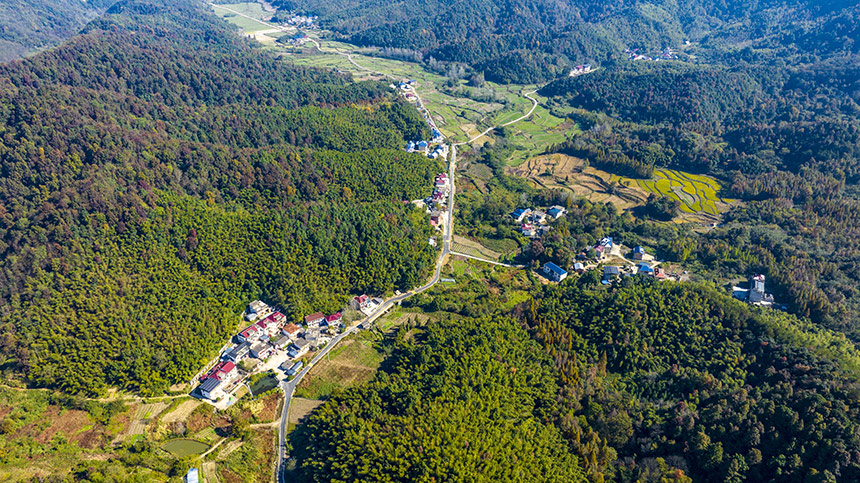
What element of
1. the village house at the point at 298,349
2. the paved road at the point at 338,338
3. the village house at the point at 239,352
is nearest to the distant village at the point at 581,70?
the paved road at the point at 338,338

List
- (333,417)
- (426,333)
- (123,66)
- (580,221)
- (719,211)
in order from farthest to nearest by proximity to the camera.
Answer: (123,66) → (719,211) → (580,221) → (426,333) → (333,417)

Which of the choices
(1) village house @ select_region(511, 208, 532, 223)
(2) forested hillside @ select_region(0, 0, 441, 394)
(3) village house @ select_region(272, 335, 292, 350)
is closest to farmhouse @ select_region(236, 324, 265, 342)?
(2) forested hillside @ select_region(0, 0, 441, 394)

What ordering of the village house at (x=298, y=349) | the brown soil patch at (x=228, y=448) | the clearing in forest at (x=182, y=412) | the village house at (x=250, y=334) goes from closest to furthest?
1. the brown soil patch at (x=228, y=448)
2. the clearing in forest at (x=182, y=412)
3. the village house at (x=298, y=349)
4. the village house at (x=250, y=334)

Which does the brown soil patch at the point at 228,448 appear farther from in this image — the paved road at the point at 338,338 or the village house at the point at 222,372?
the village house at the point at 222,372

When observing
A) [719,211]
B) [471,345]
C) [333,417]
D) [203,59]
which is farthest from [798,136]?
[203,59]

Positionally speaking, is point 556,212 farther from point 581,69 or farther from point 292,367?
point 581,69

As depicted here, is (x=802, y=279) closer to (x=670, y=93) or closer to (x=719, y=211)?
(x=719, y=211)

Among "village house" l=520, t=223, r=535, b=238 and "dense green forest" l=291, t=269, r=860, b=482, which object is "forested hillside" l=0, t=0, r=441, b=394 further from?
"dense green forest" l=291, t=269, r=860, b=482
